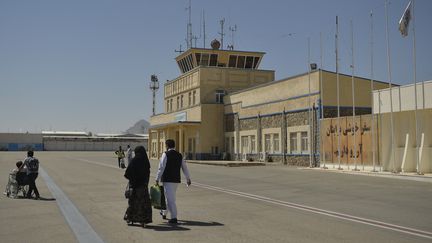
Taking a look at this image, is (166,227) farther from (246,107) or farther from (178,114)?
(178,114)

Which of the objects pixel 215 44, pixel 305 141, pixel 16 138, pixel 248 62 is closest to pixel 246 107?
pixel 305 141

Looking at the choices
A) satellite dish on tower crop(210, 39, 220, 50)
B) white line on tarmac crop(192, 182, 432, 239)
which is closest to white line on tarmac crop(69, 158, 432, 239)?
white line on tarmac crop(192, 182, 432, 239)

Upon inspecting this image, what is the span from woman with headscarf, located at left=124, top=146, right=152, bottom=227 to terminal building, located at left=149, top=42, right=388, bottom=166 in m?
26.1

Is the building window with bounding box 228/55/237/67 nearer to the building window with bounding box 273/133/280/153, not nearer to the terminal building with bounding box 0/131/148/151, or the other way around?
the building window with bounding box 273/133/280/153

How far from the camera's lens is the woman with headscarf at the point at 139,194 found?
368 inches

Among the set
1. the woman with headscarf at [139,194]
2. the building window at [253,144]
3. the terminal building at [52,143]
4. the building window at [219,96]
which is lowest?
the woman with headscarf at [139,194]

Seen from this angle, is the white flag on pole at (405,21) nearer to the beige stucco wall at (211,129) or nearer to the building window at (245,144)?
the building window at (245,144)

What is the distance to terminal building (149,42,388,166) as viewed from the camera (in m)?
36.5

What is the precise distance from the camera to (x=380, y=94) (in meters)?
27.9

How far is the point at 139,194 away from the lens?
941 centimetres

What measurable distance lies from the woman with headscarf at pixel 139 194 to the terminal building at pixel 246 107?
2615 cm

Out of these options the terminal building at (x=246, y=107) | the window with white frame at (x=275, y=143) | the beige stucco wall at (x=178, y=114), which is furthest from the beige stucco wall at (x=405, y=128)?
the beige stucco wall at (x=178, y=114)

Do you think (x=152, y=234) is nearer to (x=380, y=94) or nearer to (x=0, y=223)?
(x=0, y=223)

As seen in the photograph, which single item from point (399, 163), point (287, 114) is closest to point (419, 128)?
point (399, 163)
